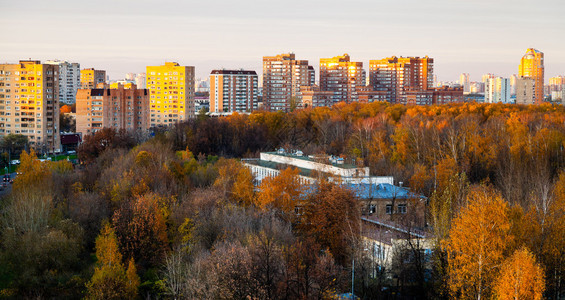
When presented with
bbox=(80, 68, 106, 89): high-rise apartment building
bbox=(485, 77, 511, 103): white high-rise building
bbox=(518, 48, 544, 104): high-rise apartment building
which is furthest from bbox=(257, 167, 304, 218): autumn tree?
bbox=(485, 77, 511, 103): white high-rise building

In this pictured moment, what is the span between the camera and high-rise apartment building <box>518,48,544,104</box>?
272ft

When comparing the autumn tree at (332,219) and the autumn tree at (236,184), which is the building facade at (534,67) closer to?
the autumn tree at (236,184)

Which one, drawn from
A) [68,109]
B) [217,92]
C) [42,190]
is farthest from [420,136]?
[68,109]

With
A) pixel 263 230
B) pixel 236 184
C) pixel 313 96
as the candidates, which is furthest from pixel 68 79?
pixel 263 230

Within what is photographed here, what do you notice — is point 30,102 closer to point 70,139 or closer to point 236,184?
point 70,139

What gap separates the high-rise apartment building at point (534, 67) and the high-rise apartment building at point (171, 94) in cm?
4538

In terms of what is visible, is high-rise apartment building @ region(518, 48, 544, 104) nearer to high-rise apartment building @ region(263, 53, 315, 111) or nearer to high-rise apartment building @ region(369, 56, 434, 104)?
high-rise apartment building @ region(369, 56, 434, 104)

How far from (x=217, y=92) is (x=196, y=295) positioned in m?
54.8

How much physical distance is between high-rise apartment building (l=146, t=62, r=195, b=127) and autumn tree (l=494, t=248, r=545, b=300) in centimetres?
4266

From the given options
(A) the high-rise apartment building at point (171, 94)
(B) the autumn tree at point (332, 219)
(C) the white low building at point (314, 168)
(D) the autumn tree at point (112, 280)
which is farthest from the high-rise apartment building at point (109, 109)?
(D) the autumn tree at point (112, 280)

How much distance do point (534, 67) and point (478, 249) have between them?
77.3 m

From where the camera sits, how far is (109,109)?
4750 cm

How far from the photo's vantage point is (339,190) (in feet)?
60.2

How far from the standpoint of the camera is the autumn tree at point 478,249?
13445mm
